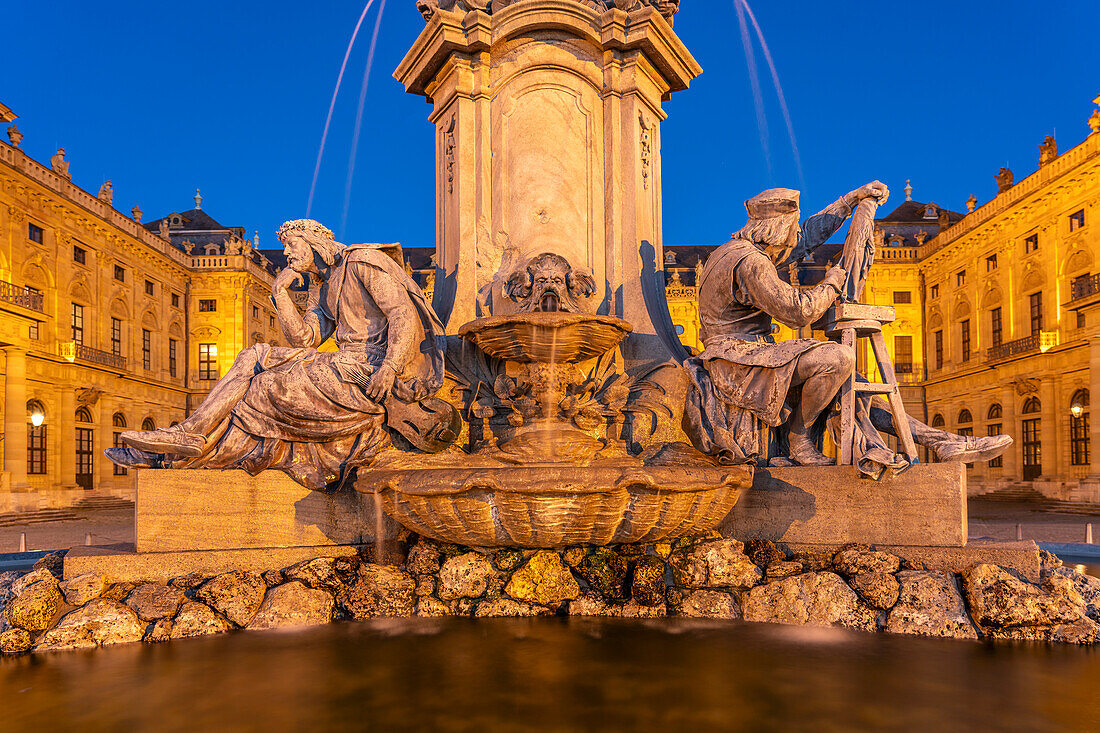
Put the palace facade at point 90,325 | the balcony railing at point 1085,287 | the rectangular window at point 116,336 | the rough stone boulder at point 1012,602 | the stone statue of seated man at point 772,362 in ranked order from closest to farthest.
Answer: the rough stone boulder at point 1012,602, the stone statue of seated man at point 772,362, the balcony railing at point 1085,287, the palace facade at point 90,325, the rectangular window at point 116,336

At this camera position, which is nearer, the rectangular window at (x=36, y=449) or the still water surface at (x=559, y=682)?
the still water surface at (x=559, y=682)

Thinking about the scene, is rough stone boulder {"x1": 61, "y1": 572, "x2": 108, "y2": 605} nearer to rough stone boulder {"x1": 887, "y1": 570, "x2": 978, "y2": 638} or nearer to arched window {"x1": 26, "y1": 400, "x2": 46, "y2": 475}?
rough stone boulder {"x1": 887, "y1": 570, "x2": 978, "y2": 638}

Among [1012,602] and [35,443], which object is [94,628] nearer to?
[1012,602]

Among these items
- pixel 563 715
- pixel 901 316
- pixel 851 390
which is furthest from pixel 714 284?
pixel 901 316

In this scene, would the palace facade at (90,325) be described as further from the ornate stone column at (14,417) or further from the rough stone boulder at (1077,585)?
the rough stone boulder at (1077,585)

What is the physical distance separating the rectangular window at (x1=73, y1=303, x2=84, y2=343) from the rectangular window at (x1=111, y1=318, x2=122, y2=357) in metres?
2.55

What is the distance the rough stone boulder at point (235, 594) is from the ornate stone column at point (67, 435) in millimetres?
31568

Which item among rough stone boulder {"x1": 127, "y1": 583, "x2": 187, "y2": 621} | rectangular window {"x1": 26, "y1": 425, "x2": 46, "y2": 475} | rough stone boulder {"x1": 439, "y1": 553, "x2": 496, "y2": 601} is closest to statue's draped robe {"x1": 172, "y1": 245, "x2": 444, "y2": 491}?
rough stone boulder {"x1": 127, "y1": 583, "x2": 187, "y2": 621}

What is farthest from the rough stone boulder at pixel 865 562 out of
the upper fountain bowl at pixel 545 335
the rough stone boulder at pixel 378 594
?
the rough stone boulder at pixel 378 594

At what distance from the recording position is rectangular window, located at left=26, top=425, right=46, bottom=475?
3005 centimetres

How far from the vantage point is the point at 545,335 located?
612 centimetres

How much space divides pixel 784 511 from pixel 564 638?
5.94 feet

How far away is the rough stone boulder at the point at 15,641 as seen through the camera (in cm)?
454

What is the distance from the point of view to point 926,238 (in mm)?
48438
